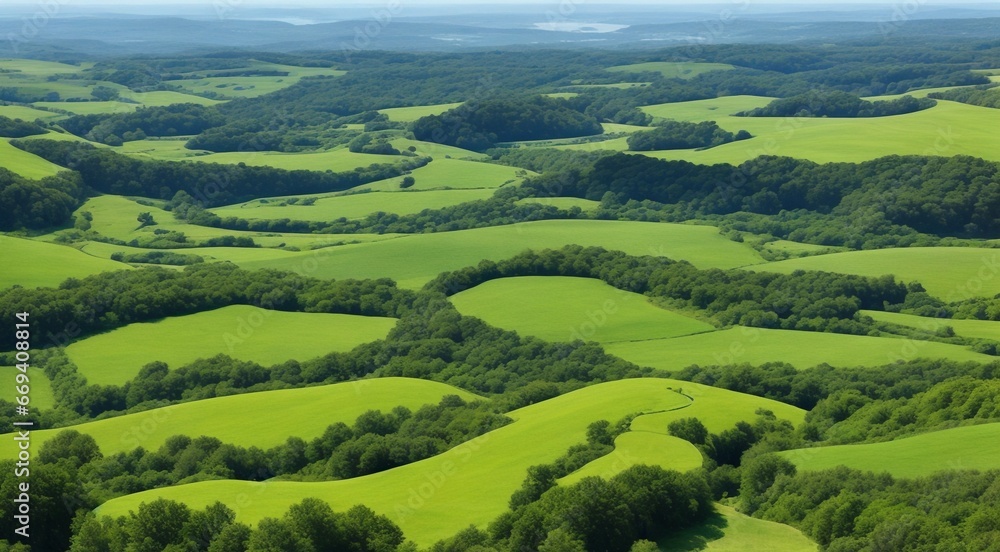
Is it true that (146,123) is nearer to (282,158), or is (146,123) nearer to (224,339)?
(282,158)

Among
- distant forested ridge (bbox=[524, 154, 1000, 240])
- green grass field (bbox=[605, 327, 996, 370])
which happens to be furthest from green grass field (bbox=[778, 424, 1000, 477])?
distant forested ridge (bbox=[524, 154, 1000, 240])

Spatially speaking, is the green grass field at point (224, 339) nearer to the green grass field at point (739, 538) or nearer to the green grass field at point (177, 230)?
the green grass field at point (177, 230)

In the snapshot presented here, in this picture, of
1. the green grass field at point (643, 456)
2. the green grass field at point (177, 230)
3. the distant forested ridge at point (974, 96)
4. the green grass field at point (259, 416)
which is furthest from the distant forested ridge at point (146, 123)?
the green grass field at point (643, 456)

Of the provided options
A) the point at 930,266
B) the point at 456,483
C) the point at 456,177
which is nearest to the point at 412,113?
the point at 456,177

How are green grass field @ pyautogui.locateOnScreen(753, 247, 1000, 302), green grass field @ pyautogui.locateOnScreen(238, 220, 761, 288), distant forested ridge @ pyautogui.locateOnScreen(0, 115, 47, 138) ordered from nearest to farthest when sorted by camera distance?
green grass field @ pyautogui.locateOnScreen(753, 247, 1000, 302)
green grass field @ pyautogui.locateOnScreen(238, 220, 761, 288)
distant forested ridge @ pyautogui.locateOnScreen(0, 115, 47, 138)

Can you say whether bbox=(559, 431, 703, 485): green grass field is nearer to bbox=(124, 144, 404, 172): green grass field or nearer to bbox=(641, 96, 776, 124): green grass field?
bbox=(124, 144, 404, 172): green grass field
